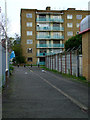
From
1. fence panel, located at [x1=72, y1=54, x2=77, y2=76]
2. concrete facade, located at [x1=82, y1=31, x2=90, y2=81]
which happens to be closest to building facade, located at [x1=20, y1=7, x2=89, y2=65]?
fence panel, located at [x1=72, y1=54, x2=77, y2=76]

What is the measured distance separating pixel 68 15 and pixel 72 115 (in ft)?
196

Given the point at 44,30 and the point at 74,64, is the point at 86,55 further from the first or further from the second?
the point at 44,30

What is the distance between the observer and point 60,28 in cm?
6288

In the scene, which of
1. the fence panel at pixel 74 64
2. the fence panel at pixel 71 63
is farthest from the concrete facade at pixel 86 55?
the fence panel at pixel 74 64

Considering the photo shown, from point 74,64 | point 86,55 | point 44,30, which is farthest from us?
point 44,30

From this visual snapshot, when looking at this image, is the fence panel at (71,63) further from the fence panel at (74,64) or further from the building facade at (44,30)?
the building facade at (44,30)

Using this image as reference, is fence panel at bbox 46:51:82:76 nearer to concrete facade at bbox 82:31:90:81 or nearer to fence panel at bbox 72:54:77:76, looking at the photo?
fence panel at bbox 72:54:77:76

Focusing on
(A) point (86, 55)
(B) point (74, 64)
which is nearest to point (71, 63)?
(B) point (74, 64)

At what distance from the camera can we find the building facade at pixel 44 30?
61.8 metres

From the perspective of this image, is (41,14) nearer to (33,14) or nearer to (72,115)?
(33,14)

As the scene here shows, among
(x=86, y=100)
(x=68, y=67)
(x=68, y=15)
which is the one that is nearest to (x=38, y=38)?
(x=68, y=15)

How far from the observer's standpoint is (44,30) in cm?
6222

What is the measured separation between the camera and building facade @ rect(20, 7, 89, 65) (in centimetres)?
6181

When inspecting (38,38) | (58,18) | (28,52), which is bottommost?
(28,52)
